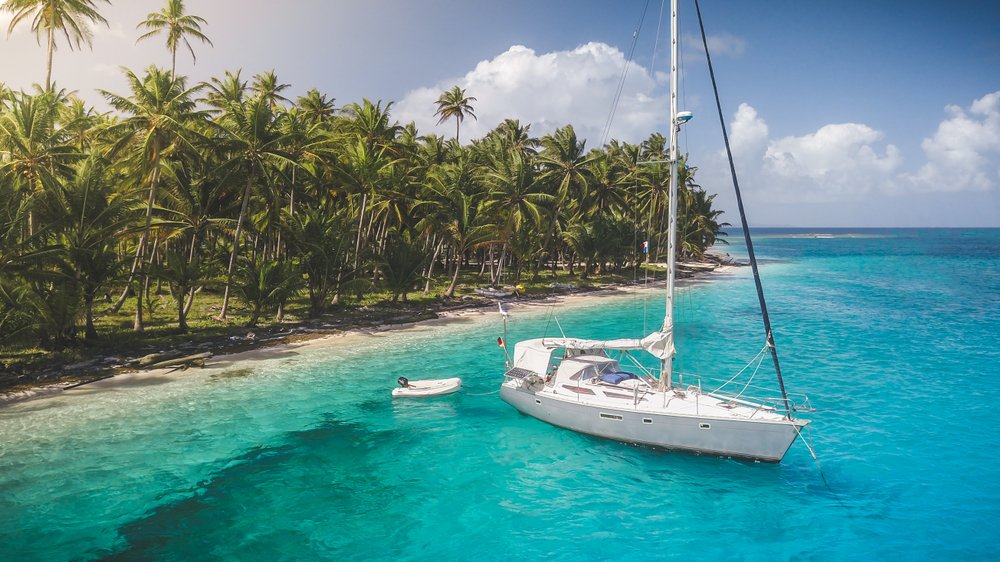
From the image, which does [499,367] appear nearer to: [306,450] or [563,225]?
[306,450]

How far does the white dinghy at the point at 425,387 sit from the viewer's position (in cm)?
2334

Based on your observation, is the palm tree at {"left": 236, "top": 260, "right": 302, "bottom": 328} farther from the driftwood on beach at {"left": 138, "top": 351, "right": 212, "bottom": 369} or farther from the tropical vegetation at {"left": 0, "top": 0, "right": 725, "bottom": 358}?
the driftwood on beach at {"left": 138, "top": 351, "right": 212, "bottom": 369}

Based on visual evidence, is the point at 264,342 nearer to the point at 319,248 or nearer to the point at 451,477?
the point at 319,248

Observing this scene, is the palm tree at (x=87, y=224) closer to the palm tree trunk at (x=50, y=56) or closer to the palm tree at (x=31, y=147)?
the palm tree at (x=31, y=147)

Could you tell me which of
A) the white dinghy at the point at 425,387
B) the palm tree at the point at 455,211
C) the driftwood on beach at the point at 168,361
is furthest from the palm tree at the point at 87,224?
the palm tree at the point at 455,211

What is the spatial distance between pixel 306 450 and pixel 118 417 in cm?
850

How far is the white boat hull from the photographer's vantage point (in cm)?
1587

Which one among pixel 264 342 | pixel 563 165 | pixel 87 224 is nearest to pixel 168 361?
pixel 264 342

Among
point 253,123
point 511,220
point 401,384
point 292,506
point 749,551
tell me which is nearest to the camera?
point 749,551

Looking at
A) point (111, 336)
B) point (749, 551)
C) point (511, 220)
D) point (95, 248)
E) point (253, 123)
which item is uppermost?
point (253, 123)

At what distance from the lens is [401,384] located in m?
23.8

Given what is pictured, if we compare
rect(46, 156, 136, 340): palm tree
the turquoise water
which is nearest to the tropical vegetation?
rect(46, 156, 136, 340): palm tree

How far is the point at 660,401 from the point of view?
56.9ft

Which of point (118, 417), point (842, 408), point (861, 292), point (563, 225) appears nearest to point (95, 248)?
point (118, 417)
